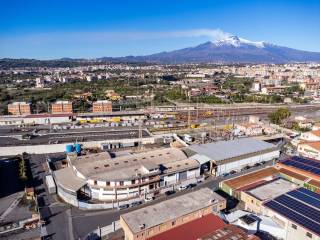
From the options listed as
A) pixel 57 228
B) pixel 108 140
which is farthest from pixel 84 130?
pixel 57 228

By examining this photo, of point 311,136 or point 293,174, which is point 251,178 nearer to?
point 293,174

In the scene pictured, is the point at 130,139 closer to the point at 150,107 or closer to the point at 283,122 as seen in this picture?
the point at 150,107

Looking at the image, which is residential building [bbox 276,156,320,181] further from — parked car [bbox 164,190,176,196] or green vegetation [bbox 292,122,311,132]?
green vegetation [bbox 292,122,311,132]

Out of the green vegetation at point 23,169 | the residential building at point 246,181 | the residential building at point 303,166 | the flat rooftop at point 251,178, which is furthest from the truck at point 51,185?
the residential building at point 303,166

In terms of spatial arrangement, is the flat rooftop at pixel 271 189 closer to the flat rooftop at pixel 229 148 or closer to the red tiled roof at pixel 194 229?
the red tiled roof at pixel 194 229

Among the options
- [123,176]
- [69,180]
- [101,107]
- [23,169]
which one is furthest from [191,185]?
[101,107]

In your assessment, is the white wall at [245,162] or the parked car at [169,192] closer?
the parked car at [169,192]
